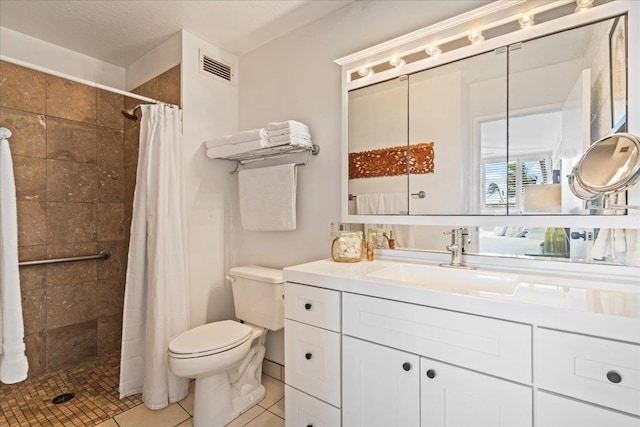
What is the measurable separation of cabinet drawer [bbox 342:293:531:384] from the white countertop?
31mm

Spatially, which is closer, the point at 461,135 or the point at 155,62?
the point at 461,135

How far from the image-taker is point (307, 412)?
1.43 meters

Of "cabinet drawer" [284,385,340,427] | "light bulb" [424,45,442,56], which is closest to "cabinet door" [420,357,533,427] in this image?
"cabinet drawer" [284,385,340,427]

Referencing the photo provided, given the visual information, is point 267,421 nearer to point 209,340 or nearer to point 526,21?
point 209,340

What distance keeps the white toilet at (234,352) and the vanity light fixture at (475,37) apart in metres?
1.61

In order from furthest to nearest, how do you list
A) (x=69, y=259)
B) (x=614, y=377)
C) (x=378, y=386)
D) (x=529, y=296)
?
(x=69, y=259)
(x=378, y=386)
(x=529, y=296)
(x=614, y=377)

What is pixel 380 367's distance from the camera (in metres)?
1.21

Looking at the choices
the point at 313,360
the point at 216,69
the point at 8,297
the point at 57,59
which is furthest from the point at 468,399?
the point at 57,59

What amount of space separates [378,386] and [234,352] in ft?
2.70

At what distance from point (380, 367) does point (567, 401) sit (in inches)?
22.8

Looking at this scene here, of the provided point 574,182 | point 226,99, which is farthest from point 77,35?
point 574,182

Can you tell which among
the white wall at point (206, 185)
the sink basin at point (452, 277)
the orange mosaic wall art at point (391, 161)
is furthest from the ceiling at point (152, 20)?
the sink basin at point (452, 277)

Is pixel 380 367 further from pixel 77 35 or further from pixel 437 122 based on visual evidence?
pixel 77 35

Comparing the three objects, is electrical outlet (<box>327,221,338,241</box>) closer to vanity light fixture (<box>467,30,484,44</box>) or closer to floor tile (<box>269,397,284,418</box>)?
floor tile (<box>269,397,284,418</box>)
